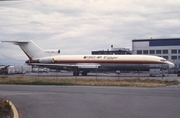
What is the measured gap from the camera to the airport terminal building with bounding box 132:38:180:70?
266 ft

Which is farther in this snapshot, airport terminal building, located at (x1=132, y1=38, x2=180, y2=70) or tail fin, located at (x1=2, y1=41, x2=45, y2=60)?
airport terminal building, located at (x1=132, y1=38, x2=180, y2=70)

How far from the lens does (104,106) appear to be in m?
12.1

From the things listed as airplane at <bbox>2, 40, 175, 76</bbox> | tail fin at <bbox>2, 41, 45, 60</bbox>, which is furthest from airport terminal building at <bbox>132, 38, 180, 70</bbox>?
tail fin at <bbox>2, 41, 45, 60</bbox>

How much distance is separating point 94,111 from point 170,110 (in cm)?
289

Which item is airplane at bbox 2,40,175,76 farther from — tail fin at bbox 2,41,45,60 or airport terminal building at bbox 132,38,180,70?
airport terminal building at bbox 132,38,180,70

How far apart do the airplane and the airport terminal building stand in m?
35.8

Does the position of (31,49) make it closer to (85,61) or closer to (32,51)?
(32,51)

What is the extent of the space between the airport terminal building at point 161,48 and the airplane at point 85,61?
35797mm

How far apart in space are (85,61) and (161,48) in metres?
38.8

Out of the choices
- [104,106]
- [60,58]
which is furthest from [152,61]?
[104,106]

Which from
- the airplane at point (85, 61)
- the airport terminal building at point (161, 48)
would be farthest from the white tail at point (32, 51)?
the airport terminal building at point (161, 48)

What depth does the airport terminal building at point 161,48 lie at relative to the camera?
8119 centimetres

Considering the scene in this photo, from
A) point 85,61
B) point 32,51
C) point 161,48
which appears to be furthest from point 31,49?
point 161,48

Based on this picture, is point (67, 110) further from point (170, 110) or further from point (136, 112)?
point (170, 110)
